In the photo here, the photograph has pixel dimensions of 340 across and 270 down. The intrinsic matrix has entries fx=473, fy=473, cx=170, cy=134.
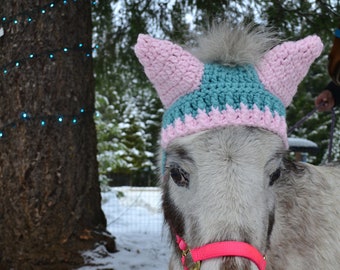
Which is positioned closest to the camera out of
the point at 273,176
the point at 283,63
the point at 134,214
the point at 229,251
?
the point at 229,251

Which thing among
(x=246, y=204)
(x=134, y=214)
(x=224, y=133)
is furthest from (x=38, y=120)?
(x=134, y=214)

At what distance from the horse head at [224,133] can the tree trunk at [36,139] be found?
5.86 feet

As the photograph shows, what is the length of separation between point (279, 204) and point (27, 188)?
7.21ft

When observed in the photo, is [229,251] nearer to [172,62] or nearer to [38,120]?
[172,62]

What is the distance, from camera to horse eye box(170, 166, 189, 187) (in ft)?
6.59

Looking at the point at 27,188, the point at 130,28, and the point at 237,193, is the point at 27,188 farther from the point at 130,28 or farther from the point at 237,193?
the point at 130,28

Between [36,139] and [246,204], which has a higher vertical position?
[36,139]

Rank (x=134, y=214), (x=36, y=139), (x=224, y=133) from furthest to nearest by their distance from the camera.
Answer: (x=134, y=214)
(x=36, y=139)
(x=224, y=133)

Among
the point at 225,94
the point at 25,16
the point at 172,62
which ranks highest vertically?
the point at 25,16

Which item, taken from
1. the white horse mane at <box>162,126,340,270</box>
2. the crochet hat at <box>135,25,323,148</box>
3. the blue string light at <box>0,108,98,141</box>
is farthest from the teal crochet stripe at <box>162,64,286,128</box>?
the blue string light at <box>0,108,98,141</box>

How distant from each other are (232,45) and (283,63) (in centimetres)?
25

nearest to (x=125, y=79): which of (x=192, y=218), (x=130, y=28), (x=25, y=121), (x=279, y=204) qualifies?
(x=130, y=28)

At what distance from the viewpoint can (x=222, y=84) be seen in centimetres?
206

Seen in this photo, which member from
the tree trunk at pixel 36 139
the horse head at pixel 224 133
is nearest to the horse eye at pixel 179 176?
the horse head at pixel 224 133
